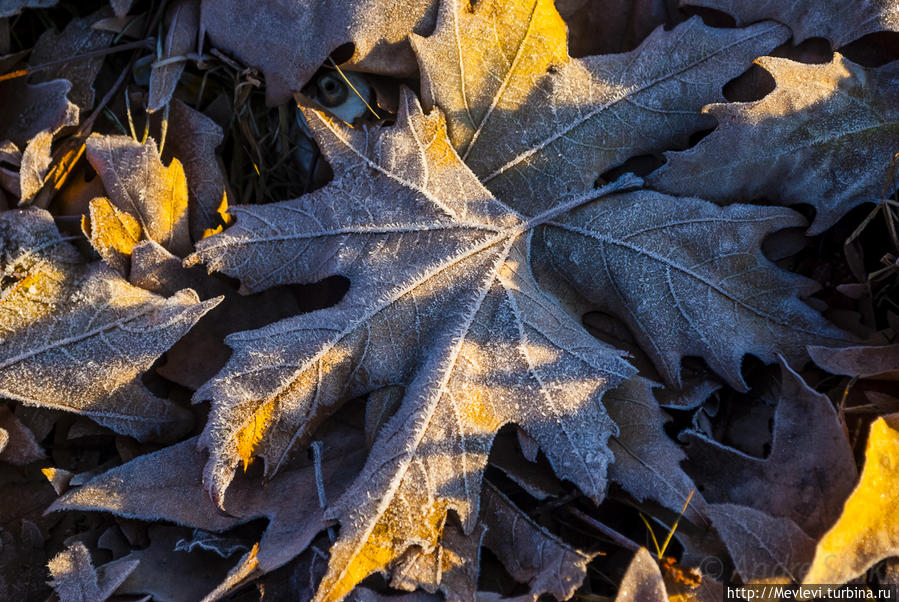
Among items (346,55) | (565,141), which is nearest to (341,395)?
(565,141)

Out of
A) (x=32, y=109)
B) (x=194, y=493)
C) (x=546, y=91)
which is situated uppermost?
(x=32, y=109)

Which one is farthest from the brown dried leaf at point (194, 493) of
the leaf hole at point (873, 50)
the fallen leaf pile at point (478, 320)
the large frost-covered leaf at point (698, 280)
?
the leaf hole at point (873, 50)

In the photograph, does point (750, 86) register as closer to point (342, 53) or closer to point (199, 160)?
point (342, 53)

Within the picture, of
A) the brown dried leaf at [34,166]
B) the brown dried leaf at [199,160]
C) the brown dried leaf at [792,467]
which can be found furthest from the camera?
the brown dried leaf at [199,160]

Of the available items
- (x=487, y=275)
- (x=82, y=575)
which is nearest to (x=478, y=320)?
(x=487, y=275)

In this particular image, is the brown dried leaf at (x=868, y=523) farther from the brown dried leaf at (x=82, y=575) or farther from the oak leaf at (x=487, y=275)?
the brown dried leaf at (x=82, y=575)

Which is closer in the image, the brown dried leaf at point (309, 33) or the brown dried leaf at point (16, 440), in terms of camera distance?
the brown dried leaf at point (16, 440)
